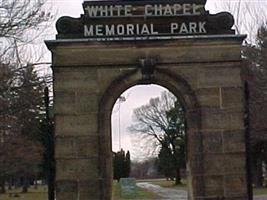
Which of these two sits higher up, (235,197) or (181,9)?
(181,9)

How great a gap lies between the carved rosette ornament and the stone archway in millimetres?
25

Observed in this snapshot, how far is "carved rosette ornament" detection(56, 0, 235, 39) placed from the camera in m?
15.2

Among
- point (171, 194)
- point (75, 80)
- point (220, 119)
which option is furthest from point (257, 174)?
point (75, 80)

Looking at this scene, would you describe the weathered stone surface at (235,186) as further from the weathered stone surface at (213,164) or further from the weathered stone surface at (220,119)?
the weathered stone surface at (220,119)

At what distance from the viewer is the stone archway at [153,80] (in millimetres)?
15062

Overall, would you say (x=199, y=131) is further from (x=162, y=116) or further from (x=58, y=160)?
(x=162, y=116)

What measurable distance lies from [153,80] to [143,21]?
144 centimetres

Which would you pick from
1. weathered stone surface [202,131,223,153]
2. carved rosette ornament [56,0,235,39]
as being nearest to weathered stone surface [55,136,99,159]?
carved rosette ornament [56,0,235,39]

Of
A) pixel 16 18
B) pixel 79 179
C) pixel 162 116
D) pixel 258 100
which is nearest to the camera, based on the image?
pixel 79 179

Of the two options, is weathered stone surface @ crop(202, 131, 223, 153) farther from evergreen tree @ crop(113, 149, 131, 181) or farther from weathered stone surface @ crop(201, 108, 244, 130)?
evergreen tree @ crop(113, 149, 131, 181)

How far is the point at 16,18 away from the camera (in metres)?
23.2

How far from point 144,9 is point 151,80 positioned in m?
1.72

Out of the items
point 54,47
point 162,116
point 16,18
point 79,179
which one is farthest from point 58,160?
point 162,116

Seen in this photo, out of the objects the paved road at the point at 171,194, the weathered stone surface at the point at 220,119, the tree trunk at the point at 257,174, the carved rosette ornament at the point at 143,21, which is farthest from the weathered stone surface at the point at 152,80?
the tree trunk at the point at 257,174
